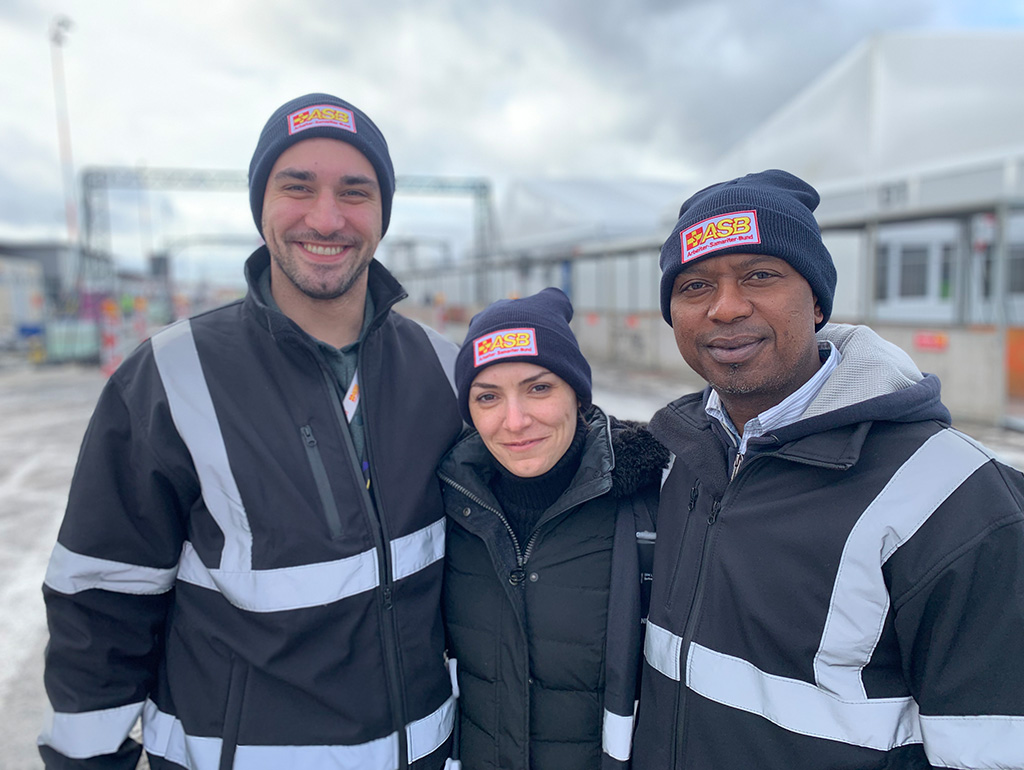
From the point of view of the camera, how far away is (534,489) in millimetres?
1953

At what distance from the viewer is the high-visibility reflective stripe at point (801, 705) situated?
4.28 ft

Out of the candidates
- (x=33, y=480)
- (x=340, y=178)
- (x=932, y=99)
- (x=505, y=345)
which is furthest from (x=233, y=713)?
(x=932, y=99)

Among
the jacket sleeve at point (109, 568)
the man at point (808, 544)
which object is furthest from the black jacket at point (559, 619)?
the jacket sleeve at point (109, 568)

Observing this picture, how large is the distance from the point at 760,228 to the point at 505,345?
0.77 m

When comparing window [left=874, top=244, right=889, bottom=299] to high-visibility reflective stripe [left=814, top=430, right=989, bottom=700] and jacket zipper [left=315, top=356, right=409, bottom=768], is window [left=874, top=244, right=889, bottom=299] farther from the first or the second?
jacket zipper [left=315, top=356, right=409, bottom=768]

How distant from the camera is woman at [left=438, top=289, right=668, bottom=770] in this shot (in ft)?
5.73

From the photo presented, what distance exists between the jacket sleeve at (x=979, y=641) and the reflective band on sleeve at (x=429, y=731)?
1206mm

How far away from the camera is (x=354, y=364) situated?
198 centimetres

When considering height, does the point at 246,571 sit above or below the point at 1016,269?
below

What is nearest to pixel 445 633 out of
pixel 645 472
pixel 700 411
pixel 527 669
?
pixel 527 669

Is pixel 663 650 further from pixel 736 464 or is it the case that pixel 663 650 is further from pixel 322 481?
pixel 322 481

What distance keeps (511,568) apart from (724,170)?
22792 millimetres

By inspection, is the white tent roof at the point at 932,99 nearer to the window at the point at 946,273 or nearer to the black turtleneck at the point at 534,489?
the window at the point at 946,273

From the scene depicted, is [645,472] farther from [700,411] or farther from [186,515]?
[186,515]
